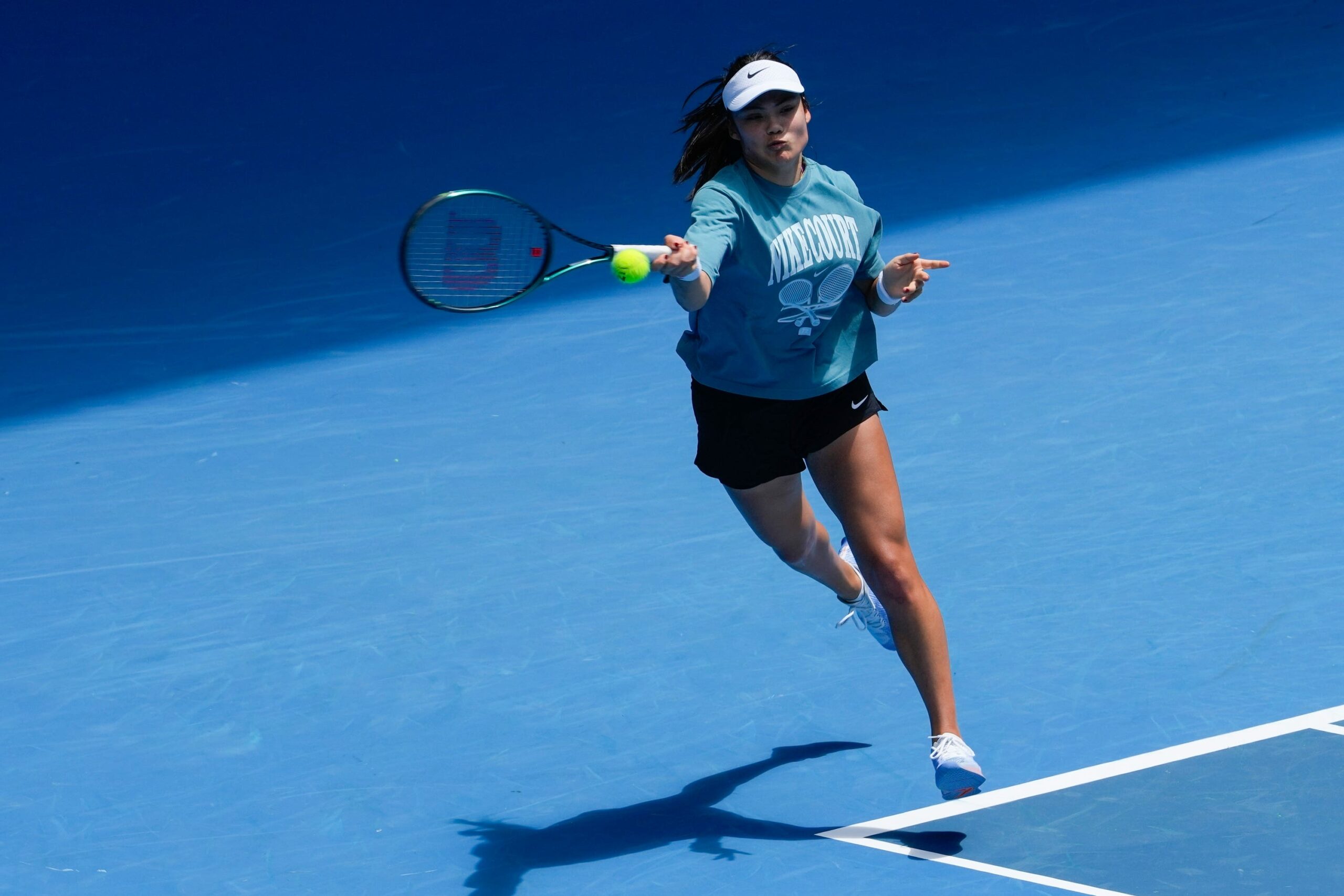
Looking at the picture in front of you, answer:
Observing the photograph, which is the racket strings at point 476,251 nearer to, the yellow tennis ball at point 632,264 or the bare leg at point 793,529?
the yellow tennis ball at point 632,264

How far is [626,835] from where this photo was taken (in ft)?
12.3

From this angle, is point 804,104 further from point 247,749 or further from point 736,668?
point 247,749

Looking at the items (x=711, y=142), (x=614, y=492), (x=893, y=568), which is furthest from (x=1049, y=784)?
(x=614, y=492)

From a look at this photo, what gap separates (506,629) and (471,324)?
3.21 m

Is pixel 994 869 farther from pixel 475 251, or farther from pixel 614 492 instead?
pixel 614 492

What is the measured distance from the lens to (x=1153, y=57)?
10109 millimetres

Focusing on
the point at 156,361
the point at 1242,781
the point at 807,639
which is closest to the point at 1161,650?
the point at 1242,781

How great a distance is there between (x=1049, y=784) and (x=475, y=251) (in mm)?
1917

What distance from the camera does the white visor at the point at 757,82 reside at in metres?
3.57

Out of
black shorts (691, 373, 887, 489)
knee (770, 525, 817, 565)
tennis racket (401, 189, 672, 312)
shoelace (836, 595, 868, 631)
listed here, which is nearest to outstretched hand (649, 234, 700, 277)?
tennis racket (401, 189, 672, 312)

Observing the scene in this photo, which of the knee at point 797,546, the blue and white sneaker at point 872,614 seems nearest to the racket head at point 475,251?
the knee at point 797,546

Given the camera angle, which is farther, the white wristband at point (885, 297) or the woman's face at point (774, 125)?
the white wristband at point (885, 297)

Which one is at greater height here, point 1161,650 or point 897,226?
point 897,226

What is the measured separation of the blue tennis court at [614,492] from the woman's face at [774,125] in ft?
5.03
